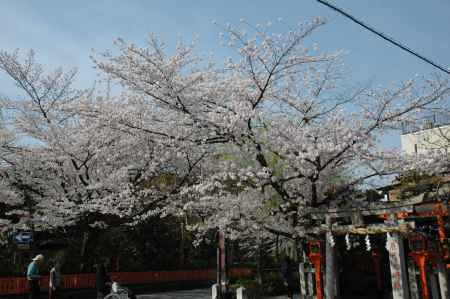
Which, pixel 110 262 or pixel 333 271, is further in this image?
pixel 110 262

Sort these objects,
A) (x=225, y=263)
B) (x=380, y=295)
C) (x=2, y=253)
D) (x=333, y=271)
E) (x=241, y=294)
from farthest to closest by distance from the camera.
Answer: (x=2, y=253)
(x=380, y=295)
(x=241, y=294)
(x=225, y=263)
(x=333, y=271)

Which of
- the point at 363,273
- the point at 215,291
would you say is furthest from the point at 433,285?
the point at 363,273

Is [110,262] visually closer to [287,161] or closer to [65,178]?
[65,178]

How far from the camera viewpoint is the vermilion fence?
54.7ft

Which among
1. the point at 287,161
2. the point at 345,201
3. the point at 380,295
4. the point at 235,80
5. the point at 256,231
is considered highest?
the point at 235,80

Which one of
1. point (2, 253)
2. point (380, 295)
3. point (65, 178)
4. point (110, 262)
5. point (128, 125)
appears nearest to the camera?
point (128, 125)

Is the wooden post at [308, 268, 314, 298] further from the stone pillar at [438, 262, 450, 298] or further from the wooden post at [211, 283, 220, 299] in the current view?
the stone pillar at [438, 262, 450, 298]

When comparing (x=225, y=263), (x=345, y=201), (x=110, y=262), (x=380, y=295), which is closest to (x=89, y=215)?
(x=110, y=262)

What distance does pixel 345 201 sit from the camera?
14.0m

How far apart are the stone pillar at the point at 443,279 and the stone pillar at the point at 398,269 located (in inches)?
42.2

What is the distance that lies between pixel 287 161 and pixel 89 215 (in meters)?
10.2

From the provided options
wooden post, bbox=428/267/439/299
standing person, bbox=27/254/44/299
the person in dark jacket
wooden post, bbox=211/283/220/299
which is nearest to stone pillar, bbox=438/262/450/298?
wooden post, bbox=428/267/439/299

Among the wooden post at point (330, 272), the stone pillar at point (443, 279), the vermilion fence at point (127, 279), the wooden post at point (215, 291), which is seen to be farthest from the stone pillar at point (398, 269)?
the vermilion fence at point (127, 279)

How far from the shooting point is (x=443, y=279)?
432 inches
